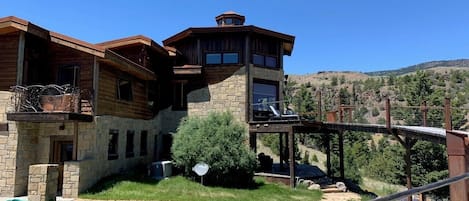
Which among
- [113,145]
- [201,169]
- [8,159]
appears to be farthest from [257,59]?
[8,159]

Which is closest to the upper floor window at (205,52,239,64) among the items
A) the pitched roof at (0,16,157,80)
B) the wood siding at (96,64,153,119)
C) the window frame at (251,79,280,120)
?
the window frame at (251,79,280,120)

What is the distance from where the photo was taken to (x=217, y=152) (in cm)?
1437

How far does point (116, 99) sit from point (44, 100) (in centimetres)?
289

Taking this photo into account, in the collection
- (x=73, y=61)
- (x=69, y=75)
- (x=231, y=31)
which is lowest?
(x=69, y=75)

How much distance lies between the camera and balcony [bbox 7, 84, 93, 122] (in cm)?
1248

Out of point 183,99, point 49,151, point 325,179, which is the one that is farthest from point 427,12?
point 49,151

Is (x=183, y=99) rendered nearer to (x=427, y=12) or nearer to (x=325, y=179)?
(x=325, y=179)

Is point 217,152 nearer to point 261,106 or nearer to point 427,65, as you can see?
point 261,106

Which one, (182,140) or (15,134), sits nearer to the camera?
(15,134)

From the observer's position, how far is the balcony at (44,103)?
12477 mm

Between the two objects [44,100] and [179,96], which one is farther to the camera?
[179,96]

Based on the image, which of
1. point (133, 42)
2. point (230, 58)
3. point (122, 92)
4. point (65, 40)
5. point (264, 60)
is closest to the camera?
point (65, 40)

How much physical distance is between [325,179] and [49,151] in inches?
466

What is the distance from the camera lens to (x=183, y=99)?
19.2 meters
